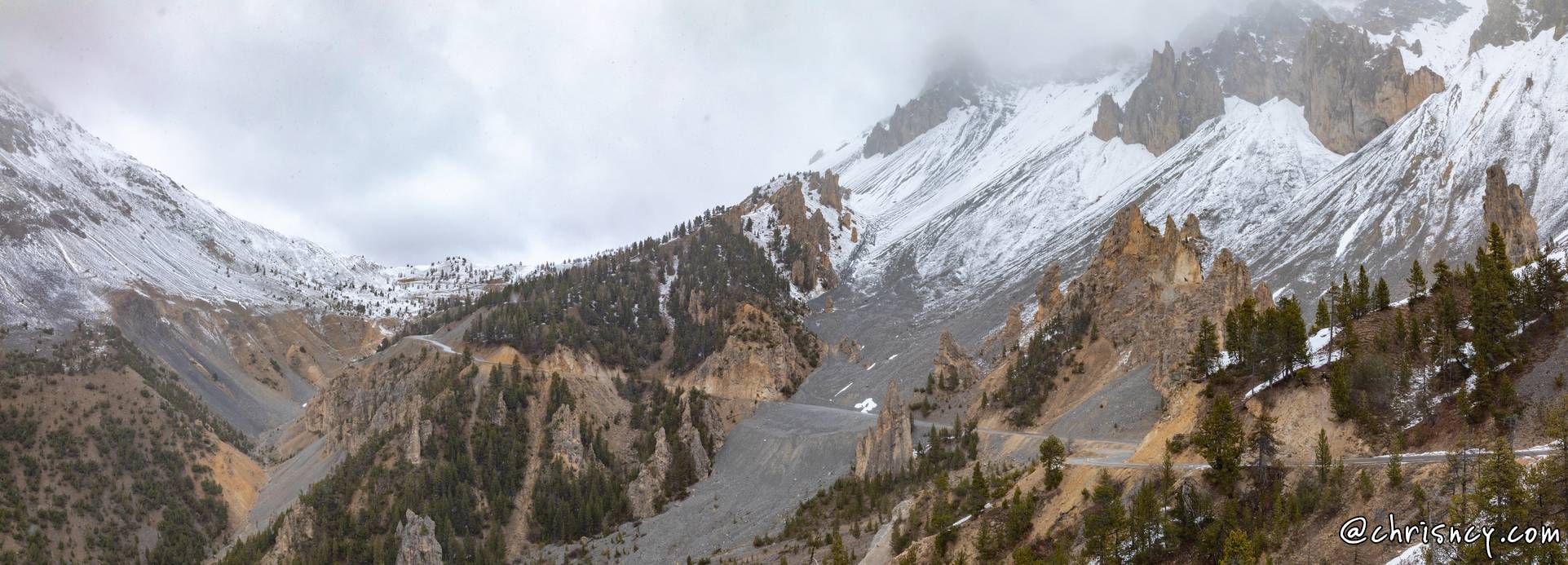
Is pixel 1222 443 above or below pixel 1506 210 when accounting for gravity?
above

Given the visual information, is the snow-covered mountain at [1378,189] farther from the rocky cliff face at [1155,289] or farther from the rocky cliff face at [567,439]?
the rocky cliff face at [567,439]

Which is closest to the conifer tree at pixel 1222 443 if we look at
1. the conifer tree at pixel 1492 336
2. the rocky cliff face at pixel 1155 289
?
the conifer tree at pixel 1492 336

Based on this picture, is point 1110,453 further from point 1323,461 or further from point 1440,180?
point 1440,180

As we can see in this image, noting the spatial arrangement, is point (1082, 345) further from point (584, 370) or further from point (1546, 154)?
point (1546, 154)

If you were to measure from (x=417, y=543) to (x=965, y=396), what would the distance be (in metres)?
63.8

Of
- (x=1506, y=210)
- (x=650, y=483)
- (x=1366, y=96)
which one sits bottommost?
(x=1506, y=210)

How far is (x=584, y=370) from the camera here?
13688cm

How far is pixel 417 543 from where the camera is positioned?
99312mm

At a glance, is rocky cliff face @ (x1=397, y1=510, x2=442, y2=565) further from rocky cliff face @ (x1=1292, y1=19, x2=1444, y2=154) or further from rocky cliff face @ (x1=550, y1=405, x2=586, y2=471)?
rocky cliff face @ (x1=1292, y1=19, x2=1444, y2=154)

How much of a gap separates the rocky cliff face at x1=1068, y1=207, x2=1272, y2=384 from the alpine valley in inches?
17.1

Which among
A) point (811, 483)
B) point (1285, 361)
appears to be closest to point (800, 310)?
point (811, 483)

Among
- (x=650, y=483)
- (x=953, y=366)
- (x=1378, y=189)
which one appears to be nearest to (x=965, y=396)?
(x=953, y=366)

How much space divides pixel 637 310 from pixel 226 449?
218ft

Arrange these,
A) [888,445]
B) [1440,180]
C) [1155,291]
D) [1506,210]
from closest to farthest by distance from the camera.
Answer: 1. [1506,210]
2. [888,445]
3. [1155,291]
4. [1440,180]
